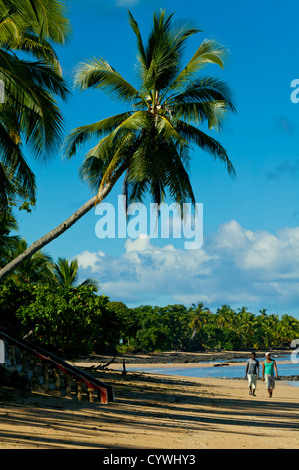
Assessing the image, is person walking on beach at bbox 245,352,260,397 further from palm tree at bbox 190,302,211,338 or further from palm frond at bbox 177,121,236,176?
palm tree at bbox 190,302,211,338

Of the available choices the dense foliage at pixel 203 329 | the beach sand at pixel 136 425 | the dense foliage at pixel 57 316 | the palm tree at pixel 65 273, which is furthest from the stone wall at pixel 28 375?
the dense foliage at pixel 203 329

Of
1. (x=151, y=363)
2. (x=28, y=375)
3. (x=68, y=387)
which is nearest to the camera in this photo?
(x=28, y=375)

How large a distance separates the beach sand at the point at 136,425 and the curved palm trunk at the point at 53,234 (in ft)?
10.3

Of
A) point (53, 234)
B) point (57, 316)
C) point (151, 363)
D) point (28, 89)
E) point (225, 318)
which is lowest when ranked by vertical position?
point (151, 363)

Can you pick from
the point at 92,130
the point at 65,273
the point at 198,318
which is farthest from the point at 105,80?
the point at 198,318

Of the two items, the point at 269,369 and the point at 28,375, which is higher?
the point at 28,375

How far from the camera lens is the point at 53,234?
13297mm

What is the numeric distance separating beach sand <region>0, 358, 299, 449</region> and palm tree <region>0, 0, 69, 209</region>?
5041 mm

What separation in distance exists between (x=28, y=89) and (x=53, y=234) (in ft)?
14.4

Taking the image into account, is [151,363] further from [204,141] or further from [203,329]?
[204,141]

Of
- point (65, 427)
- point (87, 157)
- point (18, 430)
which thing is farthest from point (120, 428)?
point (87, 157)

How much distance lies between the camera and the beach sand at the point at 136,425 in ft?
27.8
